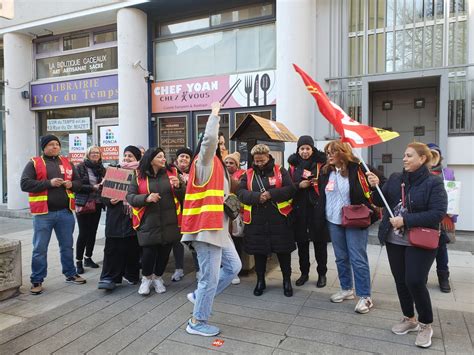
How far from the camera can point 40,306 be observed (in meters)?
4.17

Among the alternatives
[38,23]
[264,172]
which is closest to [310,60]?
[264,172]

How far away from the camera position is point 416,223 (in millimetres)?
3031

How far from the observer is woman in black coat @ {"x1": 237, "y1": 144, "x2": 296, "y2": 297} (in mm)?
4215

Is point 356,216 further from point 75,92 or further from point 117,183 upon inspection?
point 75,92

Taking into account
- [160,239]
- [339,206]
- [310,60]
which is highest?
[310,60]

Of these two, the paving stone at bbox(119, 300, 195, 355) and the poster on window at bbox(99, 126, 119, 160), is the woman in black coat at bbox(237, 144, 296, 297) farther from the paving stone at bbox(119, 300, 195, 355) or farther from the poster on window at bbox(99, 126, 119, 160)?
the poster on window at bbox(99, 126, 119, 160)

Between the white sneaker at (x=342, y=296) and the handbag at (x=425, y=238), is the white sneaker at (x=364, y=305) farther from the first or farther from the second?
the handbag at (x=425, y=238)

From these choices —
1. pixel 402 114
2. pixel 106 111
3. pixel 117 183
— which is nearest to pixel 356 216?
pixel 117 183

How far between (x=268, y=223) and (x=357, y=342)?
59.9 inches

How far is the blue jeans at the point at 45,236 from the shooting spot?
4.51 m

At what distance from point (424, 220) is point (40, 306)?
13.0 ft

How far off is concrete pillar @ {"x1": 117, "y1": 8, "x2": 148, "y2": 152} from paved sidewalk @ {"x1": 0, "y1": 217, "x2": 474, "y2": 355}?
4.76 m

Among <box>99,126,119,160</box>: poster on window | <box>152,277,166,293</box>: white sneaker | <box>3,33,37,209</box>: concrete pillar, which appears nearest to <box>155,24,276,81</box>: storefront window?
<box>99,126,119,160</box>: poster on window

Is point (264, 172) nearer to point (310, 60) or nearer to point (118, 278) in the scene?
point (118, 278)
